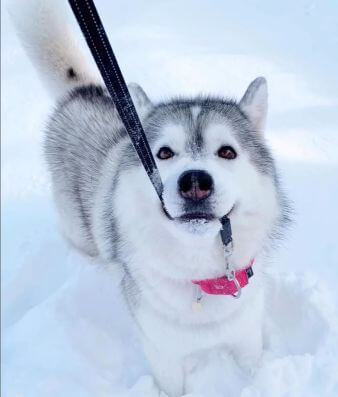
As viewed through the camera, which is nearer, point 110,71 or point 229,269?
point 110,71

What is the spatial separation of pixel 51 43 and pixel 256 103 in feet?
4.65

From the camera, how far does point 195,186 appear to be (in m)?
1.36

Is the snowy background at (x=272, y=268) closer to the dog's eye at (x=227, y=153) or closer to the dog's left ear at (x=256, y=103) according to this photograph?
the dog's left ear at (x=256, y=103)

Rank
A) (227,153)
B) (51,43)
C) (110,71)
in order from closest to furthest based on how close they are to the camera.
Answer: (110,71) → (227,153) → (51,43)

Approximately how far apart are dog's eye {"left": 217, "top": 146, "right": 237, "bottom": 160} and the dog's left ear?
352 millimetres

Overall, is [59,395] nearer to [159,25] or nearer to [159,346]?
[159,346]

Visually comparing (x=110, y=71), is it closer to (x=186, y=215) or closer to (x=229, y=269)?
(x=186, y=215)

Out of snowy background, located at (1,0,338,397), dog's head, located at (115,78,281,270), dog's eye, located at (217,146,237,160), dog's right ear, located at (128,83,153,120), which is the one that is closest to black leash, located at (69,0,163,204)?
dog's head, located at (115,78,281,270)

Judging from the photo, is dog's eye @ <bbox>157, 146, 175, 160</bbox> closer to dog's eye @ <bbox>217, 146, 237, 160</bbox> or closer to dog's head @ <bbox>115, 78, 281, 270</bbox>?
dog's head @ <bbox>115, 78, 281, 270</bbox>

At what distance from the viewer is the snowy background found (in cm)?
216

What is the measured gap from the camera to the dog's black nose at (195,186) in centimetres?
136

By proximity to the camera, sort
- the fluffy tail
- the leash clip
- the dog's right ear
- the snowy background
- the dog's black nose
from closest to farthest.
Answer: the dog's black nose → the leash clip → the dog's right ear → the snowy background → the fluffy tail

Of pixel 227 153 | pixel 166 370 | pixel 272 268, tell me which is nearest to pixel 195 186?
pixel 227 153

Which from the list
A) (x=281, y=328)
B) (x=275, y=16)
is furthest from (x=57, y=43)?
(x=281, y=328)
